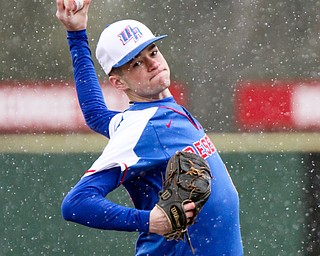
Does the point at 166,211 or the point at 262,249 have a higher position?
the point at 166,211

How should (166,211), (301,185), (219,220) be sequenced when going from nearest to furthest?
1. (166,211)
2. (219,220)
3. (301,185)

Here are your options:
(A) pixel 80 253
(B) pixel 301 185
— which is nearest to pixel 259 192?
(B) pixel 301 185

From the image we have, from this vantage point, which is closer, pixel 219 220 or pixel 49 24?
pixel 219 220

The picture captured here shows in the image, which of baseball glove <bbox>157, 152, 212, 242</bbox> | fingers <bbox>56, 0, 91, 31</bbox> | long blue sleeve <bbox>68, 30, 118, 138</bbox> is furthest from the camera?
long blue sleeve <bbox>68, 30, 118, 138</bbox>

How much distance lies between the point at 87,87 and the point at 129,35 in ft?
1.20

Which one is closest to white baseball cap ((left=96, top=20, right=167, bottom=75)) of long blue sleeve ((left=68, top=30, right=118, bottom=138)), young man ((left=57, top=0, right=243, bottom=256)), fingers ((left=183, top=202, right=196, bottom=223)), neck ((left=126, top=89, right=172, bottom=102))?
young man ((left=57, top=0, right=243, bottom=256))

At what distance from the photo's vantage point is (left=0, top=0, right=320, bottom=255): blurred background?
511cm

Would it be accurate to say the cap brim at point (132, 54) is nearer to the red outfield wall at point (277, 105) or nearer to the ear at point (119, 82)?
the ear at point (119, 82)

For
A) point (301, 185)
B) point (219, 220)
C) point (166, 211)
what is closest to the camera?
point (166, 211)

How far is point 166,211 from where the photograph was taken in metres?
2.55

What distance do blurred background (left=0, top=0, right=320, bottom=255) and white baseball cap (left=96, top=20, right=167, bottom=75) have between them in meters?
2.18

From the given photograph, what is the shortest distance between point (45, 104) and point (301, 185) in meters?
1.66

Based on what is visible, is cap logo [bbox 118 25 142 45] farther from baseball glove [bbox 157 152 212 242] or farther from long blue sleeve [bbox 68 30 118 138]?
baseball glove [bbox 157 152 212 242]

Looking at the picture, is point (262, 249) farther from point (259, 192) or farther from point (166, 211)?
point (166, 211)
